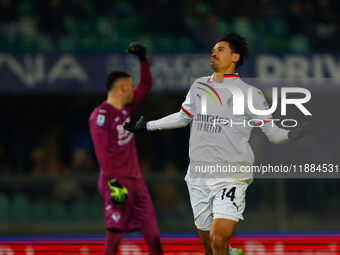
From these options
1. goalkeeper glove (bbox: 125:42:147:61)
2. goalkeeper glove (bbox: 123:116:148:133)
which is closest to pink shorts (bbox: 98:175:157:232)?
goalkeeper glove (bbox: 123:116:148:133)

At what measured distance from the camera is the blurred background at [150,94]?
9.23m

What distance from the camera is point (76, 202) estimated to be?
9461 millimetres

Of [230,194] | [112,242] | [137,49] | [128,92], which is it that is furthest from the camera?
[128,92]

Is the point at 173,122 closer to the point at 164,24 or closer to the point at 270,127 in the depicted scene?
the point at 270,127

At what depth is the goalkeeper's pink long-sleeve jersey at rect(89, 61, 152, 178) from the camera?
19.1 ft

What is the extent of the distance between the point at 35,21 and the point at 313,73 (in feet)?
17.7

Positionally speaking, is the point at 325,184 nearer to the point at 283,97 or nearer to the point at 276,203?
the point at 276,203

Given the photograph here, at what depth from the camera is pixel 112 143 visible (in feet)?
19.5

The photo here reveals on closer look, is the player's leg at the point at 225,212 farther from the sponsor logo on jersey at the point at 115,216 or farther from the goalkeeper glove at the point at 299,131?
the sponsor logo on jersey at the point at 115,216

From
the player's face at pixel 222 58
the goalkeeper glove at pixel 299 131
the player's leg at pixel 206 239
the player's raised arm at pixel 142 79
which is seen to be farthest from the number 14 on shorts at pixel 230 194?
the player's raised arm at pixel 142 79

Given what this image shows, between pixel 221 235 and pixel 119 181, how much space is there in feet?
4.73

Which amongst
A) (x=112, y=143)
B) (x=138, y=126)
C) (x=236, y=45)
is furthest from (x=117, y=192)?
(x=236, y=45)

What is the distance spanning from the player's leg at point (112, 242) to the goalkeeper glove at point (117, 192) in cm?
26

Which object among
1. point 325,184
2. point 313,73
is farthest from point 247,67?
point 325,184
